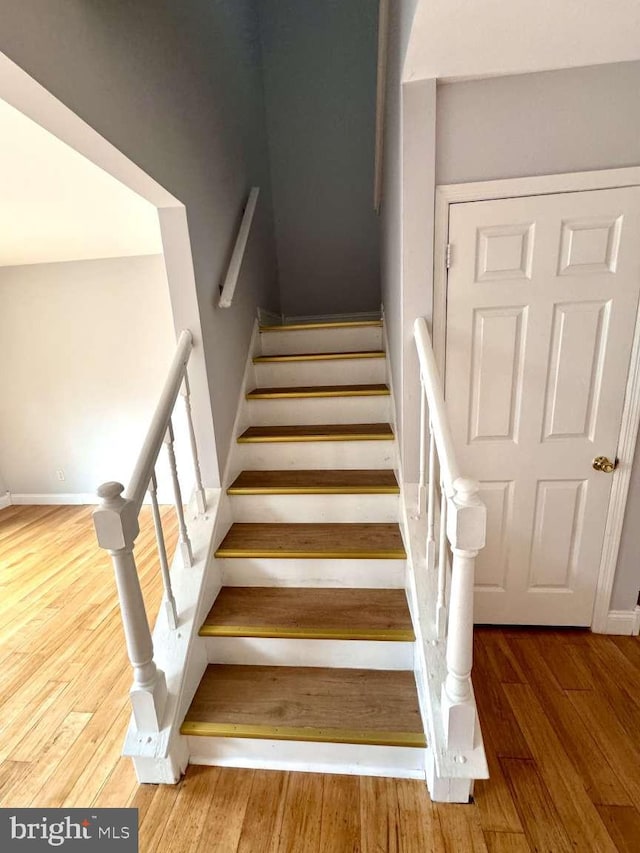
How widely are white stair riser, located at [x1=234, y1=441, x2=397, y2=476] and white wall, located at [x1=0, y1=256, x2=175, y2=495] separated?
1.86m

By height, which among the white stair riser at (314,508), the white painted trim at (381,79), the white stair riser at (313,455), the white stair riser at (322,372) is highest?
the white painted trim at (381,79)

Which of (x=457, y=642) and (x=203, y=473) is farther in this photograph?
(x=203, y=473)

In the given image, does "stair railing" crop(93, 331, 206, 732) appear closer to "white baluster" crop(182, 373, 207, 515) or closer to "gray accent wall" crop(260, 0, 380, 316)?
"white baluster" crop(182, 373, 207, 515)

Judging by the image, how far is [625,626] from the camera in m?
1.81

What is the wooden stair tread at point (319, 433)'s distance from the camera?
1896 mm

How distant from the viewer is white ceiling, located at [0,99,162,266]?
1487 mm

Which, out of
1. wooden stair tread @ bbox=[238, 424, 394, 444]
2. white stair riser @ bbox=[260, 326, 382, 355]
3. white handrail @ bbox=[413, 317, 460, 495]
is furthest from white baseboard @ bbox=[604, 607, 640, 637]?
white stair riser @ bbox=[260, 326, 382, 355]

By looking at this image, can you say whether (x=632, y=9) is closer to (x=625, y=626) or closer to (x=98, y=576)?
(x=625, y=626)

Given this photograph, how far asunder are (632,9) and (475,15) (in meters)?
0.45

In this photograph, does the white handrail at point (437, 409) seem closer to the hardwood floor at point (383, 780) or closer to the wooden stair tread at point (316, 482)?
the wooden stair tread at point (316, 482)

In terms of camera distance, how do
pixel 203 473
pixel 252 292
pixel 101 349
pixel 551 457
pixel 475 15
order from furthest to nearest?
pixel 101 349 → pixel 252 292 → pixel 203 473 → pixel 551 457 → pixel 475 15

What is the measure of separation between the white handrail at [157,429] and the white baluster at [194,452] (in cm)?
9

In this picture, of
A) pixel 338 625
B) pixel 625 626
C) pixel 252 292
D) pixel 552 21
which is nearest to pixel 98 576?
pixel 338 625

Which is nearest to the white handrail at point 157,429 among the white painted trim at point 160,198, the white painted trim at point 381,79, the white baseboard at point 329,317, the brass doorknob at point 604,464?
the white painted trim at point 160,198
